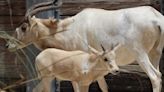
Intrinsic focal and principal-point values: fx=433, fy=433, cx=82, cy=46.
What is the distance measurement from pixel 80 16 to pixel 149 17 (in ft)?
0.97

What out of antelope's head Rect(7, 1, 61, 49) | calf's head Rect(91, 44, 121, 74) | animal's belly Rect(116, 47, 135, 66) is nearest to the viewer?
calf's head Rect(91, 44, 121, 74)

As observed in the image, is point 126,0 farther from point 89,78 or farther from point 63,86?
point 89,78

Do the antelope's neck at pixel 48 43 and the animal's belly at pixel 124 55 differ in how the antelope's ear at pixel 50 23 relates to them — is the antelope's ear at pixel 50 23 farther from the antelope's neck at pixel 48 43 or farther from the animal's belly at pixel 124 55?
the animal's belly at pixel 124 55

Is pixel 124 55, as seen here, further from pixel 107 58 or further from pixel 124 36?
pixel 107 58

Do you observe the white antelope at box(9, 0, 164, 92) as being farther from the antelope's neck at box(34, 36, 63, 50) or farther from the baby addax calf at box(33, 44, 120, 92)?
the baby addax calf at box(33, 44, 120, 92)

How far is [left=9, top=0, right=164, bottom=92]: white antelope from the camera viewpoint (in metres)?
1.62

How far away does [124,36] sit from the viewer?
66.5 inches

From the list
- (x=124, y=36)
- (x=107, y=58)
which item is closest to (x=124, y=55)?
(x=124, y=36)

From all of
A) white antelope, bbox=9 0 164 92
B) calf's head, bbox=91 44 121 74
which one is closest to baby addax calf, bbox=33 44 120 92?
calf's head, bbox=91 44 121 74

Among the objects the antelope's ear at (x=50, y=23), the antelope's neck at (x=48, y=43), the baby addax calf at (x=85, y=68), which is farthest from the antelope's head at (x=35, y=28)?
the baby addax calf at (x=85, y=68)

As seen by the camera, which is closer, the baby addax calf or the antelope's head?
the baby addax calf

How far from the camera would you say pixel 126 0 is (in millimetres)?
2709

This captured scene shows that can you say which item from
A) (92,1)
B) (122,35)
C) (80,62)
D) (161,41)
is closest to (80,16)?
(122,35)

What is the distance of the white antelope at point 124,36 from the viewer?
1624 mm
